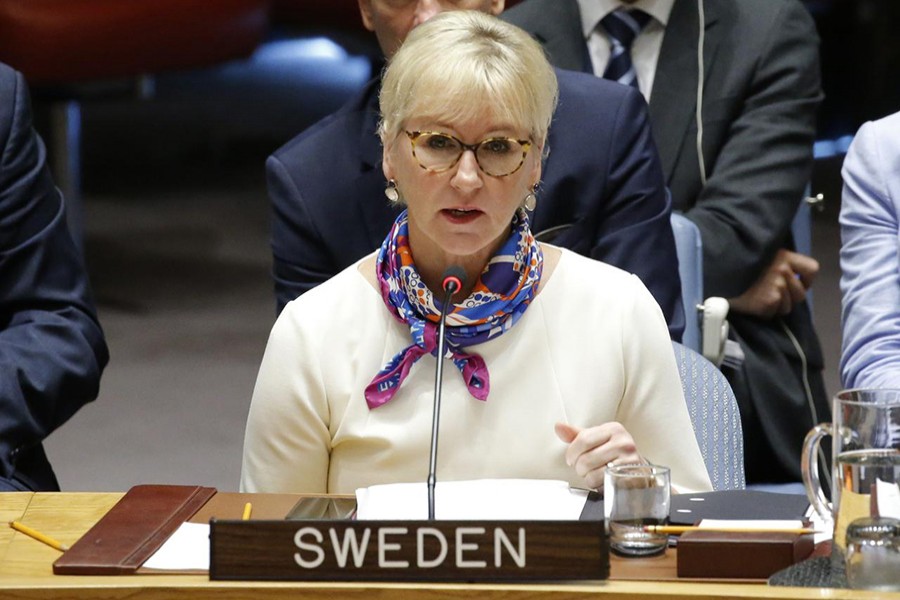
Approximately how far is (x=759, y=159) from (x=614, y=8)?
1.30 ft

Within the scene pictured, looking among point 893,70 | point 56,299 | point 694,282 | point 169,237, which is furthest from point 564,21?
point 893,70

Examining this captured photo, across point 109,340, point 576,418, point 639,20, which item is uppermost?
point 639,20

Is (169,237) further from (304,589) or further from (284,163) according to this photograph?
(304,589)

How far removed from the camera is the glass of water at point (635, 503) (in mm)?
1651

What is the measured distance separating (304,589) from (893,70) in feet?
20.4

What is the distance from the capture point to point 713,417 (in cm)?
232

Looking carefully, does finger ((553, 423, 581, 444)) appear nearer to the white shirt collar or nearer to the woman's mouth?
the woman's mouth

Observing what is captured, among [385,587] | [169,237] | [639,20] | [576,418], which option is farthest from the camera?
[169,237]

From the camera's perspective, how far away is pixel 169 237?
6.63m

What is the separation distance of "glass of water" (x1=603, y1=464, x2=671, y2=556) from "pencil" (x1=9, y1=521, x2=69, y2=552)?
54cm

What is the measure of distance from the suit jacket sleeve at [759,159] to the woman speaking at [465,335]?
39.0 inches

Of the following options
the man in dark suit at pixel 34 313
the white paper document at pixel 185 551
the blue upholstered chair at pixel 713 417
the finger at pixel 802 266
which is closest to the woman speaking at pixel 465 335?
the blue upholstered chair at pixel 713 417

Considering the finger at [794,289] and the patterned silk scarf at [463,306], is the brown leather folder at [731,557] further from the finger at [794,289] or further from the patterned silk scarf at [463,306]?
the finger at [794,289]

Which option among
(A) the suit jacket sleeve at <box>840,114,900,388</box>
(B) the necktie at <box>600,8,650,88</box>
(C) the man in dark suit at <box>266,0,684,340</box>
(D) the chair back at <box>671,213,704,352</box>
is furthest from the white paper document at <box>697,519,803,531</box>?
(B) the necktie at <box>600,8,650,88</box>
